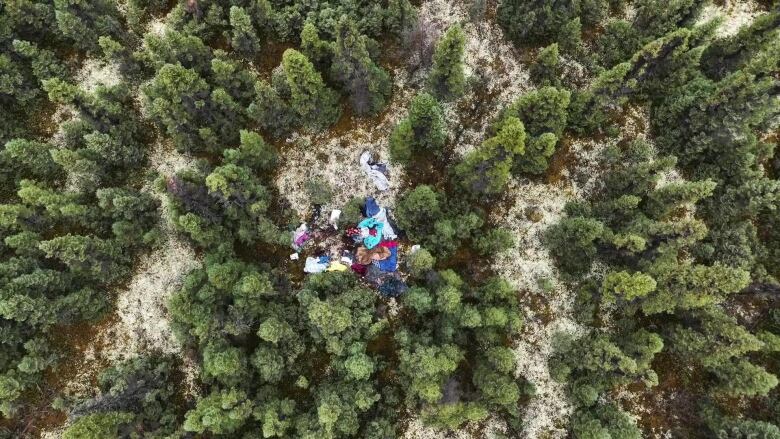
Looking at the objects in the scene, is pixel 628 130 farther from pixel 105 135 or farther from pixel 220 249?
pixel 105 135

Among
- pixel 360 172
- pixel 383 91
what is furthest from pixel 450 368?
pixel 383 91

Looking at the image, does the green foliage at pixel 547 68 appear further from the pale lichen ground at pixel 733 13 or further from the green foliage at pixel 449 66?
the pale lichen ground at pixel 733 13

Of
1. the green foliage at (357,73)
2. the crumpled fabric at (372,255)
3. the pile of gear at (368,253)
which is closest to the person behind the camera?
the green foliage at (357,73)

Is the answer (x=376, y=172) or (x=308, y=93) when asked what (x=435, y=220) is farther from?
(x=308, y=93)

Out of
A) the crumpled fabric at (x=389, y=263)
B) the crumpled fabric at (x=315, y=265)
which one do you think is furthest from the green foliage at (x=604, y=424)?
the crumpled fabric at (x=315, y=265)

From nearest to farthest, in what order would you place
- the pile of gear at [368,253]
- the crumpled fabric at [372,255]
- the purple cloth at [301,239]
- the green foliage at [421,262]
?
1. the green foliage at [421,262]
2. the crumpled fabric at [372,255]
3. the pile of gear at [368,253]
4. the purple cloth at [301,239]

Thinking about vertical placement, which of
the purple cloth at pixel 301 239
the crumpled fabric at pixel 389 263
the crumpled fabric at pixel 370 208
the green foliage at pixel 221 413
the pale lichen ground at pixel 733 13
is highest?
the pale lichen ground at pixel 733 13
